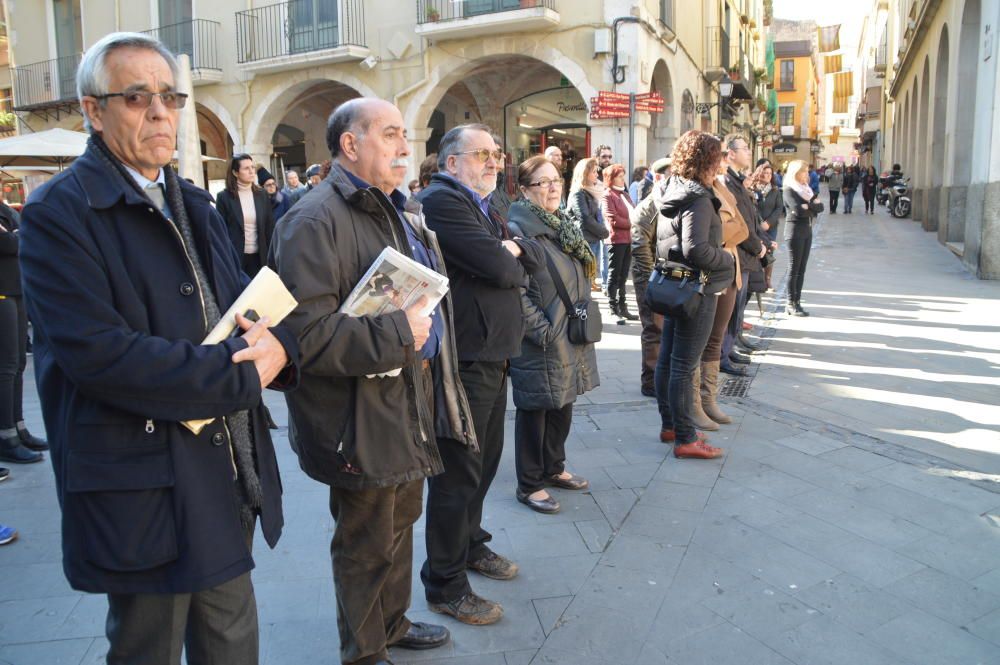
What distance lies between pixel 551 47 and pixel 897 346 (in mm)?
10920

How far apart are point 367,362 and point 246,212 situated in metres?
5.50

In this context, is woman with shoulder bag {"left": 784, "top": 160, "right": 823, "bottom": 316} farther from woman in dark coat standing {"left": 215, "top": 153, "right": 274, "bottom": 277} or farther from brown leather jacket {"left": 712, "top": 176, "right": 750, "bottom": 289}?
woman in dark coat standing {"left": 215, "top": 153, "right": 274, "bottom": 277}

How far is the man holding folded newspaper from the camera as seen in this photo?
2246mm

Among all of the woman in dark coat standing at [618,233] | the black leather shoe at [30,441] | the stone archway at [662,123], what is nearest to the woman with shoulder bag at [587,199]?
the woman in dark coat standing at [618,233]

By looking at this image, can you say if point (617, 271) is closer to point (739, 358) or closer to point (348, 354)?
point (739, 358)

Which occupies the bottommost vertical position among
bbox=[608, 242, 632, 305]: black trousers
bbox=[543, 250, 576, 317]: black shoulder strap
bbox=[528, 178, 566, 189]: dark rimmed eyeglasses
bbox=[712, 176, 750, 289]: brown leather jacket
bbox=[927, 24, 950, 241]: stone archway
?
bbox=[608, 242, 632, 305]: black trousers

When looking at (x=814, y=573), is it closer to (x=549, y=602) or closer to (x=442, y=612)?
(x=549, y=602)

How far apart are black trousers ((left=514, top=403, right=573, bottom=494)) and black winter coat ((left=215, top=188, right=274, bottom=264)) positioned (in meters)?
3.97

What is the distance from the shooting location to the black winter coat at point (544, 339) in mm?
3916

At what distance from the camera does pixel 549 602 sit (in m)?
3.19

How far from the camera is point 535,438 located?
4105 mm

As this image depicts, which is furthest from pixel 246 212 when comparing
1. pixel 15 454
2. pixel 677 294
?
pixel 677 294

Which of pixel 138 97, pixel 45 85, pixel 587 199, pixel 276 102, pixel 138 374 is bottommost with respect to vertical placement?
pixel 138 374

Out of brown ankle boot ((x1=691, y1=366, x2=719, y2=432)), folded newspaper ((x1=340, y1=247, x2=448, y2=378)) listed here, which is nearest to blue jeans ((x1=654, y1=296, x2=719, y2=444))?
brown ankle boot ((x1=691, y1=366, x2=719, y2=432))
